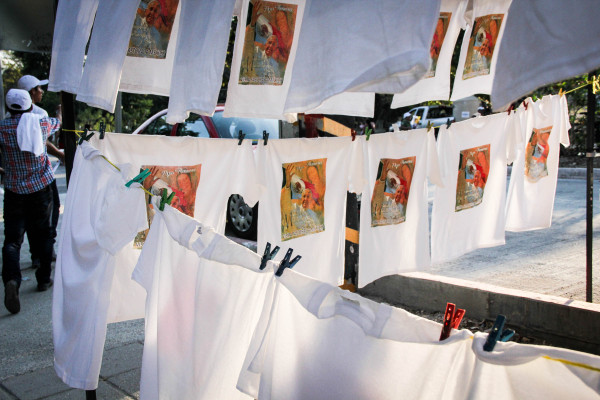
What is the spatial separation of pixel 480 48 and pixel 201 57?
2019mm

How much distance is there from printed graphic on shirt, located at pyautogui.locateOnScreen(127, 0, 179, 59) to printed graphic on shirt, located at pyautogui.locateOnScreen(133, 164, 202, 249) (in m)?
0.66

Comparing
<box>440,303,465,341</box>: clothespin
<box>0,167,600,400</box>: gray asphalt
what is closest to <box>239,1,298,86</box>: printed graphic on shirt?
<box>440,303,465,341</box>: clothespin

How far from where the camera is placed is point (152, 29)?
2.95 metres

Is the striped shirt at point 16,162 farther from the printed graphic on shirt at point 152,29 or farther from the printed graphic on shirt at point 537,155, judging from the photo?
the printed graphic on shirt at point 537,155

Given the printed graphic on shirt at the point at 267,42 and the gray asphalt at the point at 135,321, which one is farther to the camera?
the gray asphalt at the point at 135,321

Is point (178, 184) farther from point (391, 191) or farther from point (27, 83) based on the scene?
point (27, 83)

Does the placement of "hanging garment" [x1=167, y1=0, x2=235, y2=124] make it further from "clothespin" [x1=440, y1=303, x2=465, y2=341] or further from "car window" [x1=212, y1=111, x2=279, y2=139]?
"car window" [x1=212, y1=111, x2=279, y2=139]

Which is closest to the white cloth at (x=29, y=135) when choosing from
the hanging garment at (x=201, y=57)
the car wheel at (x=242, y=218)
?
the car wheel at (x=242, y=218)

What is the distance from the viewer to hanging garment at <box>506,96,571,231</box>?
439cm

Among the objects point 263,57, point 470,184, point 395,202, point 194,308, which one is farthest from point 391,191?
point 194,308

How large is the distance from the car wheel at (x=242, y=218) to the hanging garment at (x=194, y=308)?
4.60m

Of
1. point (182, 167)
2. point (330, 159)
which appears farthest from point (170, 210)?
point (330, 159)

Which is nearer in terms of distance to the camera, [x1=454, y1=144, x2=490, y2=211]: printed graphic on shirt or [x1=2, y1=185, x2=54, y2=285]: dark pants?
[x1=454, y1=144, x2=490, y2=211]: printed graphic on shirt

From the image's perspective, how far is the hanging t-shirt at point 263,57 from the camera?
9.91 ft
